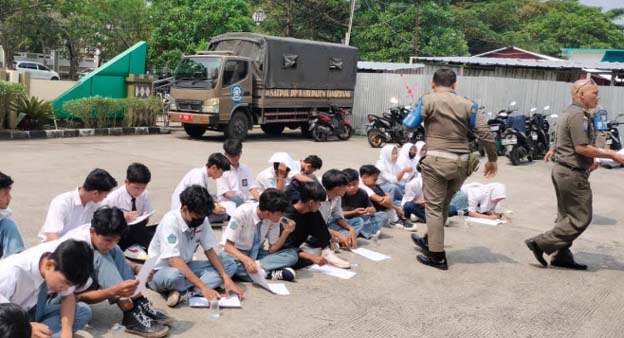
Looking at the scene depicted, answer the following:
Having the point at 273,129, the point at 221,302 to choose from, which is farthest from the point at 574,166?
the point at 273,129

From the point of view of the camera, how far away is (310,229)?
5.35 m

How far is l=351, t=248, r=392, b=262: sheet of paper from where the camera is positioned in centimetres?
586

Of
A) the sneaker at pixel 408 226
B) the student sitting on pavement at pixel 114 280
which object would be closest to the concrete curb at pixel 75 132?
the sneaker at pixel 408 226

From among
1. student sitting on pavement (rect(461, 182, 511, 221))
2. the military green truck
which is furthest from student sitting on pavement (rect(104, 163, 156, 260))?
the military green truck

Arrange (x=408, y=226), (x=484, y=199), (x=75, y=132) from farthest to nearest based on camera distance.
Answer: (x=75, y=132)
(x=484, y=199)
(x=408, y=226)

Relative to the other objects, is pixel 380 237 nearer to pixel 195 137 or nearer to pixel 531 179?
pixel 531 179

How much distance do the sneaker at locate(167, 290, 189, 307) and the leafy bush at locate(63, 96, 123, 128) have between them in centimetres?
1072

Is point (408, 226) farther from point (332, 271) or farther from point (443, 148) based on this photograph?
point (332, 271)

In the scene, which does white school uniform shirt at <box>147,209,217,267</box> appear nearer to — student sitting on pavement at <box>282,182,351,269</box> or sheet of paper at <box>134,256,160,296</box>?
sheet of paper at <box>134,256,160,296</box>

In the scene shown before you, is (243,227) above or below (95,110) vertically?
below

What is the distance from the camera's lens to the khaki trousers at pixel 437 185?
5.44 metres

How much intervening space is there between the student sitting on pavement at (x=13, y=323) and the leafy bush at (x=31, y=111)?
11859mm

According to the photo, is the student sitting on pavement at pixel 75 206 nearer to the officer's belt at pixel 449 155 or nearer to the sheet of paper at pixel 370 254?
the sheet of paper at pixel 370 254

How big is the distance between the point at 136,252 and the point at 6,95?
29.4ft
